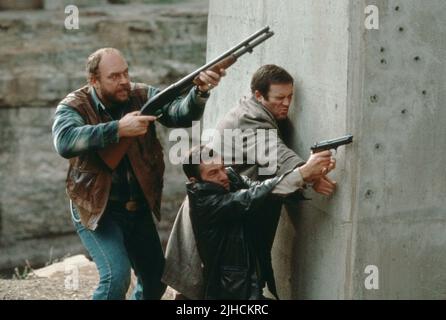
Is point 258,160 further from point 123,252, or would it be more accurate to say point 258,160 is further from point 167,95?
point 123,252

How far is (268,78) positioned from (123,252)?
1.26m

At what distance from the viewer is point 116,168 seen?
5484 millimetres

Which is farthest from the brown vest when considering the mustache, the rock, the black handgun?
the rock

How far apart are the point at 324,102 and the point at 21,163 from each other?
24.0 feet

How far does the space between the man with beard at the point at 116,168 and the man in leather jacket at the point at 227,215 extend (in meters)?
0.42

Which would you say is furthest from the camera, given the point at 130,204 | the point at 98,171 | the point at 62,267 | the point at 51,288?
the point at 62,267

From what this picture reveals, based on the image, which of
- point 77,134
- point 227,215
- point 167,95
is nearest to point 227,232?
point 227,215

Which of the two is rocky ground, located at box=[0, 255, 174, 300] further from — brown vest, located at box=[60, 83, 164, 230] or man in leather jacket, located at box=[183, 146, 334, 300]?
man in leather jacket, located at box=[183, 146, 334, 300]

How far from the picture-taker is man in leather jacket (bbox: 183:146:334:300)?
5.11 metres

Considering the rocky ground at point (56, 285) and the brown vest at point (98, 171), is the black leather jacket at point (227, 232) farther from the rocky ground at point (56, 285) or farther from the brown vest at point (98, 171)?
the rocky ground at point (56, 285)

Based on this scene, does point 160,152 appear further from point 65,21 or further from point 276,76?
point 65,21

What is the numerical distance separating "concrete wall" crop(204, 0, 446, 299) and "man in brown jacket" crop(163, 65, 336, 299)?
197 mm

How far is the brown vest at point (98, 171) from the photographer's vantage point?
539cm

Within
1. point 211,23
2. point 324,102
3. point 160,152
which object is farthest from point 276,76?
point 211,23
